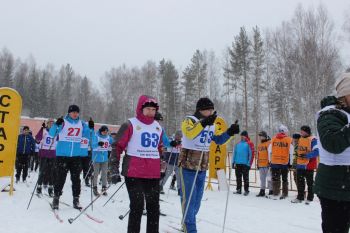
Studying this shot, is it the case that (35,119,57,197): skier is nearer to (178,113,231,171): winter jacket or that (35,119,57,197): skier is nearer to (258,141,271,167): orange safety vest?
(178,113,231,171): winter jacket

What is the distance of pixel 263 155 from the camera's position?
10.6 m

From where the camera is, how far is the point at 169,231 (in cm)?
540

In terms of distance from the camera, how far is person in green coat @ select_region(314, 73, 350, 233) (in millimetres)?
2521

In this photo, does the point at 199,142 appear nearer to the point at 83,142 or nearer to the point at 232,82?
the point at 83,142

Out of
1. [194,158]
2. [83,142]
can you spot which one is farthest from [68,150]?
[194,158]

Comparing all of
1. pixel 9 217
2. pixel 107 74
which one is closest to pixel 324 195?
pixel 9 217

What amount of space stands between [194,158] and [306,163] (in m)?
5.44

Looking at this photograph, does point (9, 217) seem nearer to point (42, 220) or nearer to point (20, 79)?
point (42, 220)

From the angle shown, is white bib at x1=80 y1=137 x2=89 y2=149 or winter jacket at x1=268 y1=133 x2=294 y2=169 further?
winter jacket at x1=268 y1=133 x2=294 y2=169

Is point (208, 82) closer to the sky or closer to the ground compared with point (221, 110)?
closer to the sky

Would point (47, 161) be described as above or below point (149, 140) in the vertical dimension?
below

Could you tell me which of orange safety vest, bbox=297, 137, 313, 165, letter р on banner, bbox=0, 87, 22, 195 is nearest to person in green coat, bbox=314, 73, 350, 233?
letter р on banner, bbox=0, 87, 22, 195

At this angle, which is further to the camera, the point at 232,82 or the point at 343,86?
the point at 232,82

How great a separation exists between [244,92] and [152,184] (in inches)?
1241
